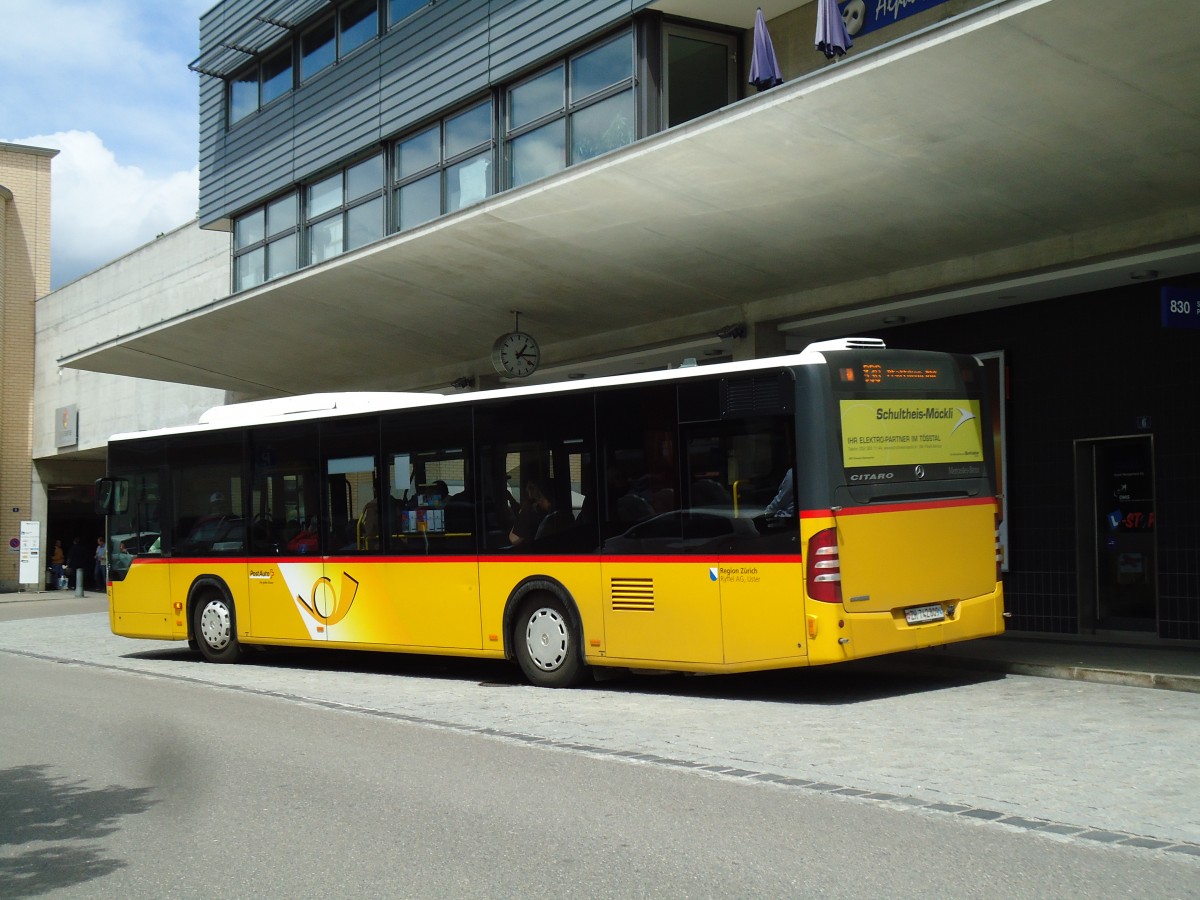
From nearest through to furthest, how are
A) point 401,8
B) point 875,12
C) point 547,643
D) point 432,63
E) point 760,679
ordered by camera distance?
point 547,643
point 760,679
point 875,12
point 432,63
point 401,8

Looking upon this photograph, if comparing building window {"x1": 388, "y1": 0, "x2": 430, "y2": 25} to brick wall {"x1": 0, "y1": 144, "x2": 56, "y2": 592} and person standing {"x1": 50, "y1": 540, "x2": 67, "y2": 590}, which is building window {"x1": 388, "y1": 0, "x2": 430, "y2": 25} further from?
person standing {"x1": 50, "y1": 540, "x2": 67, "y2": 590}

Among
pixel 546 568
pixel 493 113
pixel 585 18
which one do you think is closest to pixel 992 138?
pixel 546 568

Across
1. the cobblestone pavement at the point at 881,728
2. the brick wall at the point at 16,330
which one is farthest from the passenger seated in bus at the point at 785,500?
the brick wall at the point at 16,330

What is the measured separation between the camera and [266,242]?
2520cm

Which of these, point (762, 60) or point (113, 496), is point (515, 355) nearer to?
point (113, 496)

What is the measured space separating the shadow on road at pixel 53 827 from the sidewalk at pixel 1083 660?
312 inches


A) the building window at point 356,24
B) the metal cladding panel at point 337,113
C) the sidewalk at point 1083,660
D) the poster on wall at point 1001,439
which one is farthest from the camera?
the building window at point 356,24

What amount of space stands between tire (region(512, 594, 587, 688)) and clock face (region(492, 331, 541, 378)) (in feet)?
25.6

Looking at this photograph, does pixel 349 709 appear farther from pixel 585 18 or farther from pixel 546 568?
pixel 585 18

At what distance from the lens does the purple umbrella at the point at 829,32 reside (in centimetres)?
1279

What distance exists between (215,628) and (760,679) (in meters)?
7.34

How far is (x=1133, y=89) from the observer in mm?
10133

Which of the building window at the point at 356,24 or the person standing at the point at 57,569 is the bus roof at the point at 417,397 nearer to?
the building window at the point at 356,24

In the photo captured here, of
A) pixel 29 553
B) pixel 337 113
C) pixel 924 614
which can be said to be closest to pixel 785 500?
pixel 924 614
